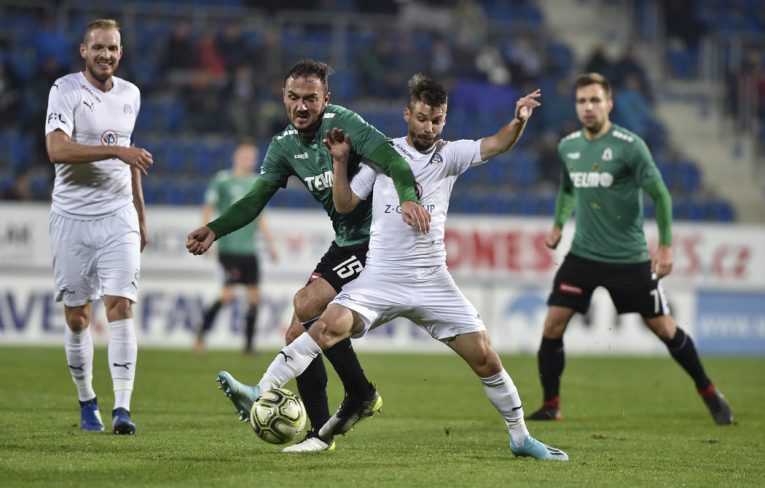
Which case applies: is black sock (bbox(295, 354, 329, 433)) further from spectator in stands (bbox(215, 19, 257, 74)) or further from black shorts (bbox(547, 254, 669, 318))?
spectator in stands (bbox(215, 19, 257, 74))

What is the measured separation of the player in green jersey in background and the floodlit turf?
136cm

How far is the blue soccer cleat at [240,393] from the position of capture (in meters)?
6.31

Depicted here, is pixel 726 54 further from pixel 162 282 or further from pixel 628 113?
pixel 162 282

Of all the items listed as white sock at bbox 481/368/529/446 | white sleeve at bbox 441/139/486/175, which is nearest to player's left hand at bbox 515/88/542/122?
white sleeve at bbox 441/139/486/175

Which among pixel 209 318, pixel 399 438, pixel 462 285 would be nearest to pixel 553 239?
pixel 399 438

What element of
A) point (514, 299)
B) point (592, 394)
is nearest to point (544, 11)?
point (514, 299)

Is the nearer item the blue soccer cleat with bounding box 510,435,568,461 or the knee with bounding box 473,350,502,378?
the knee with bounding box 473,350,502,378

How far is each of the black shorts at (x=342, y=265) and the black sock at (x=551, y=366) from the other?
110 inches

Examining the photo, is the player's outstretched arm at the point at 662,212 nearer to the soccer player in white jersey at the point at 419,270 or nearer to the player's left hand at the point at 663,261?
the player's left hand at the point at 663,261

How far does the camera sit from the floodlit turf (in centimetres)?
593

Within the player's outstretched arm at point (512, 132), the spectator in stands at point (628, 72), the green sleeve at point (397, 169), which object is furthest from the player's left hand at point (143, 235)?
the spectator in stands at point (628, 72)

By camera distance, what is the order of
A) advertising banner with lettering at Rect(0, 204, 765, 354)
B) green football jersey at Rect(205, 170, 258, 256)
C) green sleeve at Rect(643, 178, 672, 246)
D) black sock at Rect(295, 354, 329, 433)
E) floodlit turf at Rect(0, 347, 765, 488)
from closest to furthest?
floodlit turf at Rect(0, 347, 765, 488)
black sock at Rect(295, 354, 329, 433)
green sleeve at Rect(643, 178, 672, 246)
green football jersey at Rect(205, 170, 258, 256)
advertising banner with lettering at Rect(0, 204, 765, 354)

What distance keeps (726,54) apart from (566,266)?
14739 millimetres

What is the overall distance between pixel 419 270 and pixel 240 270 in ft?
27.4
